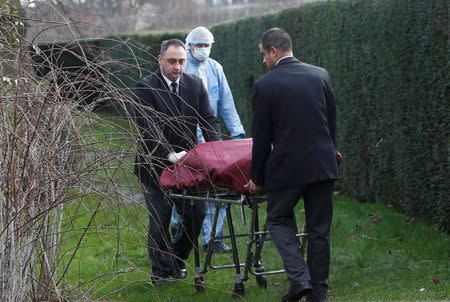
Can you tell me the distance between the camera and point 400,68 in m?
10.5

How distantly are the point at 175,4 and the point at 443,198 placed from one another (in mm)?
24364

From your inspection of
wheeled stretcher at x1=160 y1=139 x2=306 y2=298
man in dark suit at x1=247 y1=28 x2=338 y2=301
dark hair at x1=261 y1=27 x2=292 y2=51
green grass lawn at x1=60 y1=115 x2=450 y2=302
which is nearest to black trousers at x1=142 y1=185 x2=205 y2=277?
green grass lawn at x1=60 y1=115 x2=450 y2=302

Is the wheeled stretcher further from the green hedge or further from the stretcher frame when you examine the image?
the green hedge

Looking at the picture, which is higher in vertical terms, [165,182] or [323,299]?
[165,182]

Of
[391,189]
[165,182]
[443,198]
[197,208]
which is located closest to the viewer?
[165,182]

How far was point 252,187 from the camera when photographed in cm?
720

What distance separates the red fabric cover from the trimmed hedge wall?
8.48 feet

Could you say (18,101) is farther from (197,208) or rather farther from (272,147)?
(197,208)

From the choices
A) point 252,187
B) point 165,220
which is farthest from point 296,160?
point 165,220

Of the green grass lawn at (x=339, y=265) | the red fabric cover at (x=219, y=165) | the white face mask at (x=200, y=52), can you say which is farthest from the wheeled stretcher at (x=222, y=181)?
the white face mask at (x=200, y=52)

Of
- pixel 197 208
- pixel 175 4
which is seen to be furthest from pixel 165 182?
pixel 175 4

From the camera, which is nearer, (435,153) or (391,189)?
(435,153)

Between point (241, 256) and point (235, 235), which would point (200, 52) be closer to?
point (241, 256)

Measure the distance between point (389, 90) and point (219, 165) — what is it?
413 cm
